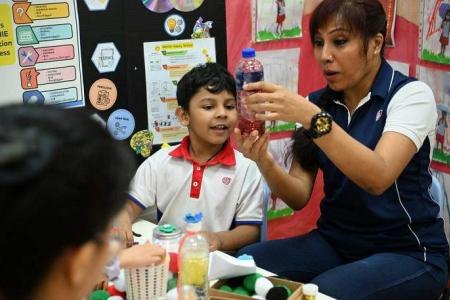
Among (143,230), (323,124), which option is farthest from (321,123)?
(143,230)

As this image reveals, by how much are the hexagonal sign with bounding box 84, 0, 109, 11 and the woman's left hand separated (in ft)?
2.70

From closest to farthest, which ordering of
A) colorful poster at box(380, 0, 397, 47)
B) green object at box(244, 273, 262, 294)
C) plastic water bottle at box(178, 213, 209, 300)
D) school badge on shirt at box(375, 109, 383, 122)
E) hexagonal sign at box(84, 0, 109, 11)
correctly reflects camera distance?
plastic water bottle at box(178, 213, 209, 300), green object at box(244, 273, 262, 294), school badge on shirt at box(375, 109, 383, 122), hexagonal sign at box(84, 0, 109, 11), colorful poster at box(380, 0, 397, 47)

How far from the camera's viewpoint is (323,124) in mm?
1585

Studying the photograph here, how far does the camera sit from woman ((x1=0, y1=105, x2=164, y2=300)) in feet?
2.04

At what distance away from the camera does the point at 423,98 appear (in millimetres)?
1750

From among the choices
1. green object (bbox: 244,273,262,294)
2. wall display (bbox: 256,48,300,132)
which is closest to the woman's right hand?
green object (bbox: 244,273,262,294)

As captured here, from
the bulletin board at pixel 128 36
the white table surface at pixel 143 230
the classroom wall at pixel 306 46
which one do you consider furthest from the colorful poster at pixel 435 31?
the white table surface at pixel 143 230

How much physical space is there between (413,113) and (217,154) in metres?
0.71

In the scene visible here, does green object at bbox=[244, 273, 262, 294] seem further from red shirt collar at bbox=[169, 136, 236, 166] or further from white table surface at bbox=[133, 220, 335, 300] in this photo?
red shirt collar at bbox=[169, 136, 236, 166]

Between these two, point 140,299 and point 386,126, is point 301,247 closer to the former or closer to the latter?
point 386,126

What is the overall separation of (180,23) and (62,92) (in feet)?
1.84

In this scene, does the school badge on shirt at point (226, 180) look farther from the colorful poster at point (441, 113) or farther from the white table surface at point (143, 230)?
the colorful poster at point (441, 113)

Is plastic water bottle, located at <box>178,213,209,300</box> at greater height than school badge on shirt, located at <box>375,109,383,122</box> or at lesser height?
lesser

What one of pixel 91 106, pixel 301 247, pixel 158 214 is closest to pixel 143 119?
pixel 91 106
